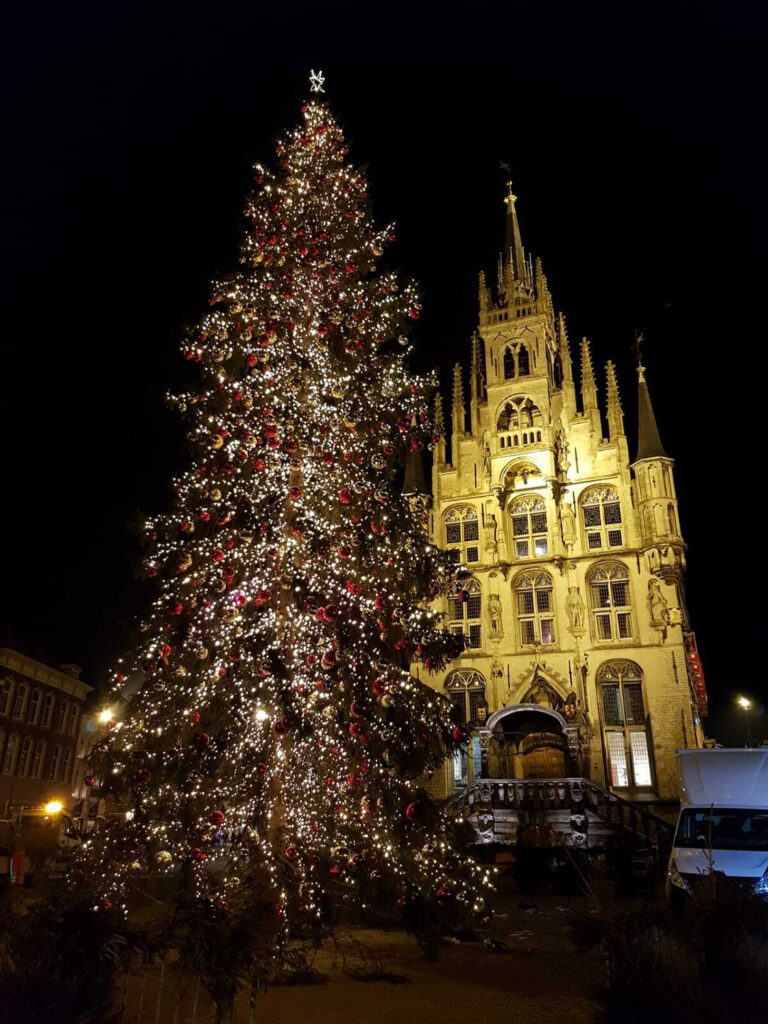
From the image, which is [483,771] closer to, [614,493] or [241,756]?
[614,493]

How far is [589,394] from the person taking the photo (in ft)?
108

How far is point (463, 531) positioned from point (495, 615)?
461cm

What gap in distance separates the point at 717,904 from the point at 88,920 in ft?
20.0

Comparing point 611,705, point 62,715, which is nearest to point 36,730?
point 62,715

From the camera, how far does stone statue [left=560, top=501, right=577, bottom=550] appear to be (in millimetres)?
30453

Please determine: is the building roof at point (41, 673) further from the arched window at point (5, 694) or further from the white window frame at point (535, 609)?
the white window frame at point (535, 609)

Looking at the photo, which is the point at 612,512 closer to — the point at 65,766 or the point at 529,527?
the point at 529,527

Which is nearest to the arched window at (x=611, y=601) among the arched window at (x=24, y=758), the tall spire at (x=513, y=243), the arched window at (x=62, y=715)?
the tall spire at (x=513, y=243)

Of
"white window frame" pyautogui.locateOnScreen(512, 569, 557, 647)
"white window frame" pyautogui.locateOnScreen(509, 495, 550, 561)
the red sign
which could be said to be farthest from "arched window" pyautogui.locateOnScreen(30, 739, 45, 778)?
the red sign

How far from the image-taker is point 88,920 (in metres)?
5.74

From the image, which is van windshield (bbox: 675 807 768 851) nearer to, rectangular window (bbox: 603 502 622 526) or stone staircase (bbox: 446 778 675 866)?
stone staircase (bbox: 446 778 675 866)

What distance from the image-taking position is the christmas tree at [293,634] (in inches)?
347

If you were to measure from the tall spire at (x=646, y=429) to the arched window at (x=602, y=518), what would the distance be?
7.12ft

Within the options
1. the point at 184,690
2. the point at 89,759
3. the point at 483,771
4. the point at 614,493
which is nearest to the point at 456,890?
the point at 184,690
